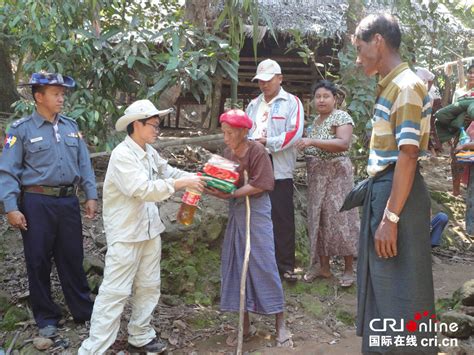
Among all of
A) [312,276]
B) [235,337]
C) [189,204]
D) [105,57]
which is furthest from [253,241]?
[105,57]

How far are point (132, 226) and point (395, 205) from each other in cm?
167

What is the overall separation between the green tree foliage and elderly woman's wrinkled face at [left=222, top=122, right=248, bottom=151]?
2.56 feet

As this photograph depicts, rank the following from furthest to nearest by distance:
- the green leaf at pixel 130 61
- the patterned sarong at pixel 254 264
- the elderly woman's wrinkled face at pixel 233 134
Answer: the green leaf at pixel 130 61 → the patterned sarong at pixel 254 264 → the elderly woman's wrinkled face at pixel 233 134

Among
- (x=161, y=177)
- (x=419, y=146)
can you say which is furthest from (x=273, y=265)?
(x=419, y=146)

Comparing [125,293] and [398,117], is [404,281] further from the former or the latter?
[125,293]

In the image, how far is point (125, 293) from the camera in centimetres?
324

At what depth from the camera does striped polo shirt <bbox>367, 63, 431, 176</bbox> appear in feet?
7.65

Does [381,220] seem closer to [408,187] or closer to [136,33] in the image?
[408,187]

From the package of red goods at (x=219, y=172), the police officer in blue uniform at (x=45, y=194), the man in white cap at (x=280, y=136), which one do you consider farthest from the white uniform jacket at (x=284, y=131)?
the police officer in blue uniform at (x=45, y=194)

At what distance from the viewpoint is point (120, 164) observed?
10.3 ft

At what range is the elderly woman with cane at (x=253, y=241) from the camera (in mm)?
3391

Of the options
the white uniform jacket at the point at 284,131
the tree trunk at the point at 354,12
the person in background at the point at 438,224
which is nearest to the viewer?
the white uniform jacket at the point at 284,131

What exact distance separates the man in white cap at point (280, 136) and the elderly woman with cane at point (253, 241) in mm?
807

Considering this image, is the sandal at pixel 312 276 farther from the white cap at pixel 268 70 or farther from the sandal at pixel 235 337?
the white cap at pixel 268 70
